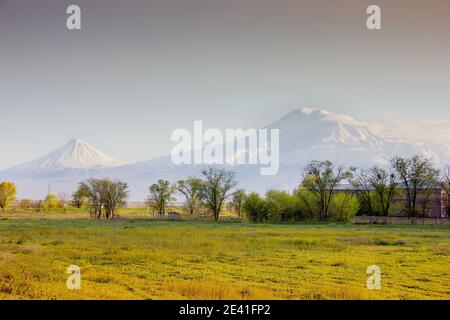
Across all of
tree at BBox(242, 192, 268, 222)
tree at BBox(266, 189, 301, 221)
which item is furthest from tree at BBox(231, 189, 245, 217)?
tree at BBox(266, 189, 301, 221)

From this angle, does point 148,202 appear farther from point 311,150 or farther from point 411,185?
point 311,150

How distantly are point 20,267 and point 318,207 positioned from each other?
132 ft

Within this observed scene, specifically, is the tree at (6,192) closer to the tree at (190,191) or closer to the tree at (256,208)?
the tree at (190,191)

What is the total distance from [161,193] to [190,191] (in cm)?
335

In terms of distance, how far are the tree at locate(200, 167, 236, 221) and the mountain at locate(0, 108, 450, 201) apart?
161 inches

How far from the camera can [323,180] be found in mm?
51500

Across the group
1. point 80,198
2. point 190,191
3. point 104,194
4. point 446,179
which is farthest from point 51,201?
point 446,179

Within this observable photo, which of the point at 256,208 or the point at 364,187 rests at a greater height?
the point at 364,187

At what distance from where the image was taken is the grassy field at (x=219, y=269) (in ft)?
32.7

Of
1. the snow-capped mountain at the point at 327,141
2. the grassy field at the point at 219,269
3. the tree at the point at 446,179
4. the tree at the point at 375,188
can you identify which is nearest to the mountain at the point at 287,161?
the snow-capped mountain at the point at 327,141

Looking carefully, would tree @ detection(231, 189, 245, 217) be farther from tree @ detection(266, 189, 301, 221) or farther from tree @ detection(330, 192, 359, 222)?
tree @ detection(330, 192, 359, 222)

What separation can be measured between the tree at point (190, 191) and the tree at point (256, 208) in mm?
8398

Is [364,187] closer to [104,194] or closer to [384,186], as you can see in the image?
[384,186]

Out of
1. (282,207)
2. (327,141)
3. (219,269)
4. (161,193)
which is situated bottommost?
(219,269)
